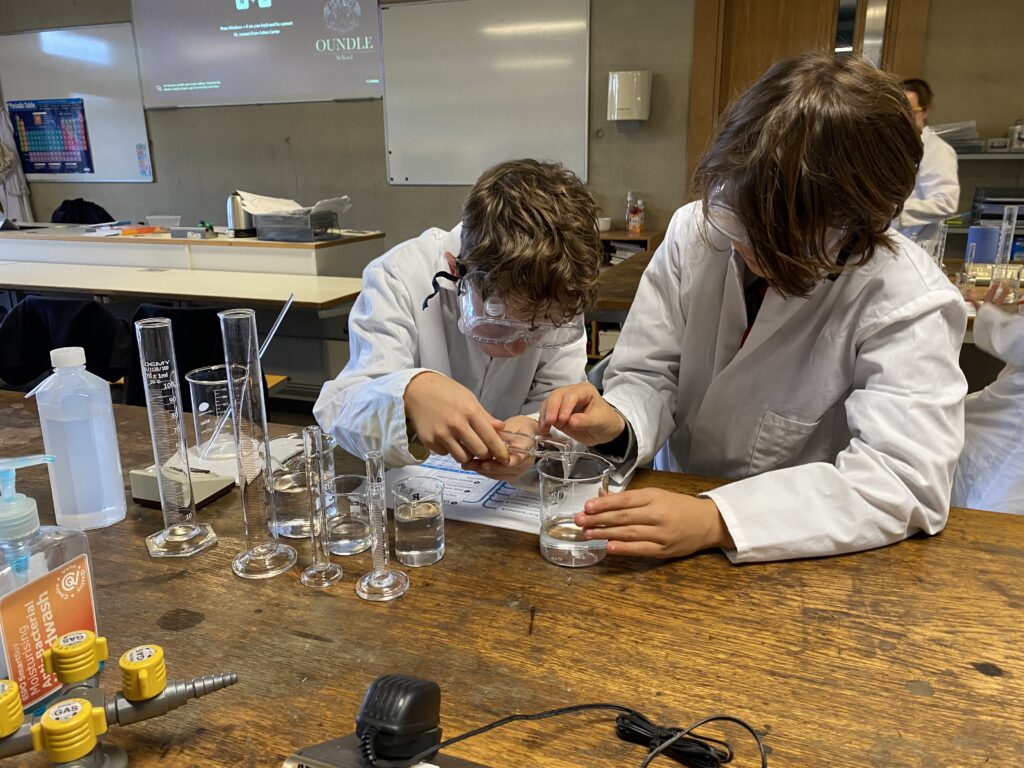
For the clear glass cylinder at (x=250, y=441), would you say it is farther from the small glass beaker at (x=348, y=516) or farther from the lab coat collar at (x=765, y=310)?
the lab coat collar at (x=765, y=310)

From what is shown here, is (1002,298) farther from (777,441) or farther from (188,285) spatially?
(188,285)

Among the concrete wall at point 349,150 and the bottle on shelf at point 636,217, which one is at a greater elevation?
the concrete wall at point 349,150

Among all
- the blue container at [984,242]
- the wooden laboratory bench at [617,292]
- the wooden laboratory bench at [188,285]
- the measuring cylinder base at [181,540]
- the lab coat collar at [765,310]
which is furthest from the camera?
the wooden laboratory bench at [188,285]

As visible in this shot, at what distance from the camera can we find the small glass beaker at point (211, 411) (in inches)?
39.7

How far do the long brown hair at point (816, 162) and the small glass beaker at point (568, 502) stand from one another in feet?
1.16

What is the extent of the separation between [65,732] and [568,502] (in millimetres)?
578

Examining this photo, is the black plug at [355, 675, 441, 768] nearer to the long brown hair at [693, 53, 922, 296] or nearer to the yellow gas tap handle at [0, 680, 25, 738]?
the yellow gas tap handle at [0, 680, 25, 738]

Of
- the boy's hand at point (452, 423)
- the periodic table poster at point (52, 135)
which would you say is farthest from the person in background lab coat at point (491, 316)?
the periodic table poster at point (52, 135)

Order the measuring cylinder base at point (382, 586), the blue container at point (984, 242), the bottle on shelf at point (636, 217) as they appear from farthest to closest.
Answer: the bottle on shelf at point (636, 217) → the blue container at point (984, 242) → the measuring cylinder base at point (382, 586)

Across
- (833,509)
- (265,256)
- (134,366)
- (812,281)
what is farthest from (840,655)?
(265,256)

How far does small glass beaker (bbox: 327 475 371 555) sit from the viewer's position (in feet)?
3.07

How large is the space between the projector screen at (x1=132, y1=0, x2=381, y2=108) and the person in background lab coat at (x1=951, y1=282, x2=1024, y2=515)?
4.60 m

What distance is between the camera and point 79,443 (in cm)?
95

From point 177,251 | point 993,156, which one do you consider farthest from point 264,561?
point 993,156
